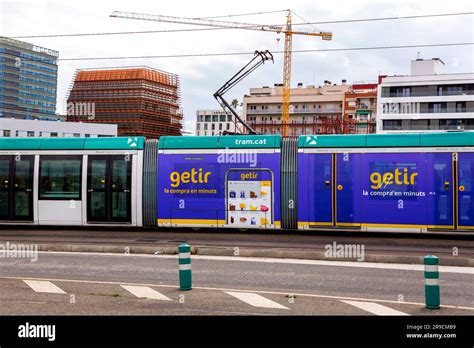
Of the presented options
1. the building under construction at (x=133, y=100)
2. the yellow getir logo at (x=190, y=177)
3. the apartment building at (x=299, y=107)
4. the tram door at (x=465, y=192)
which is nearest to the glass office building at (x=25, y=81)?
the building under construction at (x=133, y=100)

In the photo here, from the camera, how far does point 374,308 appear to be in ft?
29.6

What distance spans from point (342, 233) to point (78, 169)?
9.98m

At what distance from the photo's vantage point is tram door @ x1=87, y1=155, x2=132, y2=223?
21109 millimetres

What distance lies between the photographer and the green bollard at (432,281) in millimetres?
8727

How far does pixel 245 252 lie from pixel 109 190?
7.83m

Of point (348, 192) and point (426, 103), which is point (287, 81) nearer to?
point (426, 103)

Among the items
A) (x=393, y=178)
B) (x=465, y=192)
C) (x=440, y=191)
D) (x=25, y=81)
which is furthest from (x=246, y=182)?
(x=25, y=81)
